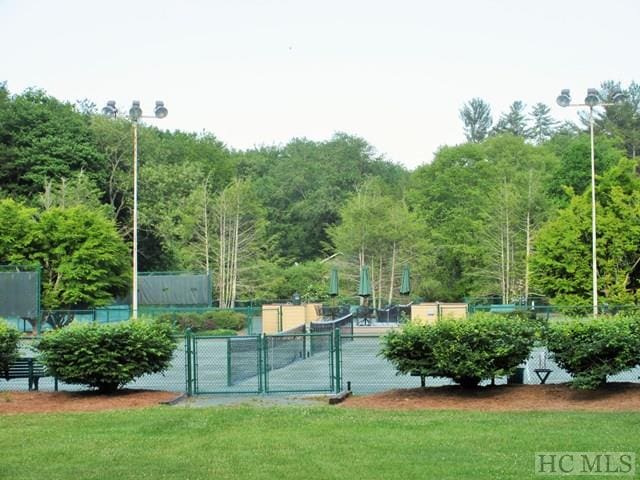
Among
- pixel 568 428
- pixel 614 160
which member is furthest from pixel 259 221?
pixel 568 428

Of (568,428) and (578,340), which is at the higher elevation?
(578,340)

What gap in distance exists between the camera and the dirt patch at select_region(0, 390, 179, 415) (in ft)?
57.4

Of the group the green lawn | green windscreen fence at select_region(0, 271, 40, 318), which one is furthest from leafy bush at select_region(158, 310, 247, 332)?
the green lawn

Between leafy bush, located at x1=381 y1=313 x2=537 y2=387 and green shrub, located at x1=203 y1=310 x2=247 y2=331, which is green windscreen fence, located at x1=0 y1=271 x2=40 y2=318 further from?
leafy bush, located at x1=381 y1=313 x2=537 y2=387

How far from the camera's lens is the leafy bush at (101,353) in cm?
1850

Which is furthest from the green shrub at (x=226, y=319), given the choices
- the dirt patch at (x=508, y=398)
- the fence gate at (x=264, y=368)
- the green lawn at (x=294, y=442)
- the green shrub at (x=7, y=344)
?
the green lawn at (x=294, y=442)

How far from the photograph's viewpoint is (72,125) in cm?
6719

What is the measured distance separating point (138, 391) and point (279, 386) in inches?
116

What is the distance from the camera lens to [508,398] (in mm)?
17266

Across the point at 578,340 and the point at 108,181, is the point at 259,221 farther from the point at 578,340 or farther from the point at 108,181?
the point at 578,340

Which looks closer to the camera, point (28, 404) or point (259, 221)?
point (28, 404)

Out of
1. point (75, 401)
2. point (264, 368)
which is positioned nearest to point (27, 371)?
point (75, 401)

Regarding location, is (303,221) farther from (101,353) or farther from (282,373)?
(101,353)

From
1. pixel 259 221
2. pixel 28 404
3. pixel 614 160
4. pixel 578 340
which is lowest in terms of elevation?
pixel 28 404
